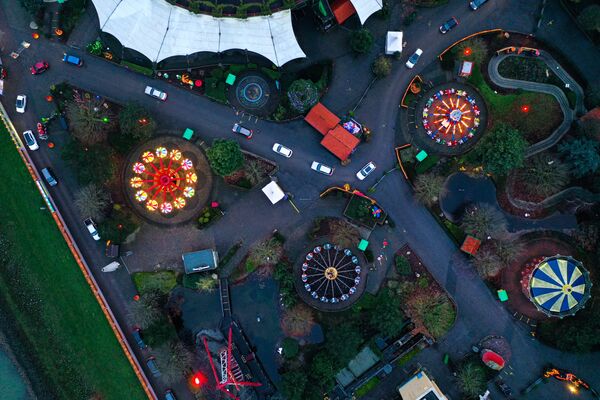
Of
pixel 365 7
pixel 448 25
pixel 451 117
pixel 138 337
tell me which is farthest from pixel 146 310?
pixel 448 25

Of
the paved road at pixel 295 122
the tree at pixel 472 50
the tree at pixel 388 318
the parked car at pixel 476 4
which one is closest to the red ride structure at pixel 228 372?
the paved road at pixel 295 122

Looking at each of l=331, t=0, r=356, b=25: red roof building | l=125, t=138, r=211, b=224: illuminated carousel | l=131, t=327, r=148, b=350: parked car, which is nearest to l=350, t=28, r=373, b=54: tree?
l=331, t=0, r=356, b=25: red roof building

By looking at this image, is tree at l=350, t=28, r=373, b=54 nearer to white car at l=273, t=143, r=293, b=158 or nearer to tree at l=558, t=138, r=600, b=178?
white car at l=273, t=143, r=293, b=158

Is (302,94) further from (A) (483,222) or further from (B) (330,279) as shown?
(A) (483,222)

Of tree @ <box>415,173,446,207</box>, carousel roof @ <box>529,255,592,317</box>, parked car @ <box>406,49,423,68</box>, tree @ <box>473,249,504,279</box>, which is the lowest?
carousel roof @ <box>529,255,592,317</box>

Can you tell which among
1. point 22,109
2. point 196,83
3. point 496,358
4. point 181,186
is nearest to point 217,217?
point 181,186
